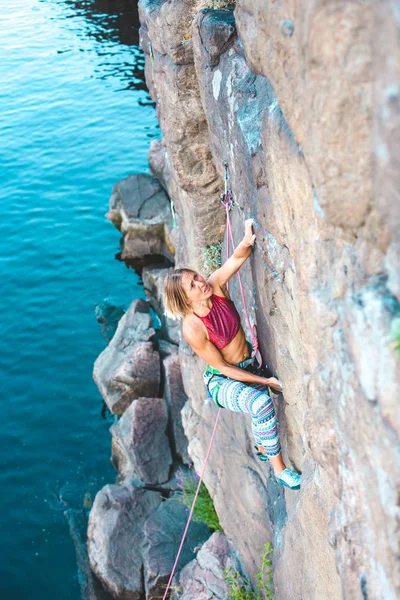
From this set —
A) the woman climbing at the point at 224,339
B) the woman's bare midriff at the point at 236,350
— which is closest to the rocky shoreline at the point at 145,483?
the woman climbing at the point at 224,339

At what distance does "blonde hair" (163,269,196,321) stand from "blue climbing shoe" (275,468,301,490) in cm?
173

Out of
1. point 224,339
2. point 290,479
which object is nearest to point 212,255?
point 224,339

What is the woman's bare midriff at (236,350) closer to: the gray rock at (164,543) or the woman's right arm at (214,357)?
the woman's right arm at (214,357)

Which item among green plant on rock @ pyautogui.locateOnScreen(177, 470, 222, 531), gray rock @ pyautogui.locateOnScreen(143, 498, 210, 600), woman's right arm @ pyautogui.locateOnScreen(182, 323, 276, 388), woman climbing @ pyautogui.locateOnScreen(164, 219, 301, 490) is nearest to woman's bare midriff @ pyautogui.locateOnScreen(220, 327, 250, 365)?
woman climbing @ pyautogui.locateOnScreen(164, 219, 301, 490)

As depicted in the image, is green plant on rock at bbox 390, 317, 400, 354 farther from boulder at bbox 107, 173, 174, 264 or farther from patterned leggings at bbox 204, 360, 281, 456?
boulder at bbox 107, 173, 174, 264

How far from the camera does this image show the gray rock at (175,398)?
1134 centimetres

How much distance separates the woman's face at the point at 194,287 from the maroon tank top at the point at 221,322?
0.19 meters

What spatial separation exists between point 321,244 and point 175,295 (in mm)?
2046

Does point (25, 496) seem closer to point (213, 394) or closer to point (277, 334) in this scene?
point (213, 394)

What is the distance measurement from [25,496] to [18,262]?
24.7ft

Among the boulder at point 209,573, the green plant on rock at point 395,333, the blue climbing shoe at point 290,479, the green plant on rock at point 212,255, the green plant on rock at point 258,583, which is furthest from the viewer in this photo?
the green plant on rock at point 212,255

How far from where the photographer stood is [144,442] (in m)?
11.2

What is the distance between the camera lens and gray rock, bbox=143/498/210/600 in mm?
9320

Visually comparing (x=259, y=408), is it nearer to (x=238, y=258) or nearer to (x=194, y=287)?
(x=194, y=287)
